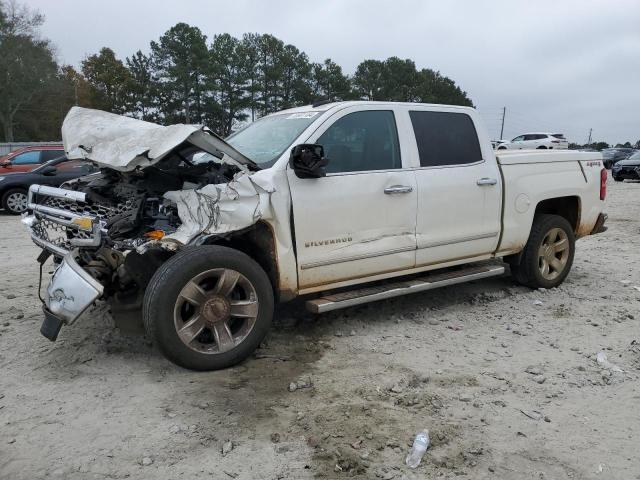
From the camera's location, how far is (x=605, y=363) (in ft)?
13.3

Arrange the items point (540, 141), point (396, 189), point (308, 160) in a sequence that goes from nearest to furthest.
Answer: point (308, 160)
point (396, 189)
point (540, 141)

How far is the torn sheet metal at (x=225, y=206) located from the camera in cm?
381

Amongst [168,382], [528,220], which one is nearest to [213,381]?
[168,382]

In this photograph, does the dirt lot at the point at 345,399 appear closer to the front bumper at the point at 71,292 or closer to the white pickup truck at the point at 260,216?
the white pickup truck at the point at 260,216

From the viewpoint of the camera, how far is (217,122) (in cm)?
5309

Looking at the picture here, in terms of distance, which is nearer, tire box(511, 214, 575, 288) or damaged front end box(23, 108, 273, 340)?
damaged front end box(23, 108, 273, 340)

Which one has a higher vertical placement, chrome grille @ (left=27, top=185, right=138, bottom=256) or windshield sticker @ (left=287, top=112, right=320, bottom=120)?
windshield sticker @ (left=287, top=112, right=320, bottom=120)

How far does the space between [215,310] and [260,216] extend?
723mm

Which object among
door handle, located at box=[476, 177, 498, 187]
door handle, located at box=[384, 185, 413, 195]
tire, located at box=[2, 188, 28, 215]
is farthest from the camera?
tire, located at box=[2, 188, 28, 215]

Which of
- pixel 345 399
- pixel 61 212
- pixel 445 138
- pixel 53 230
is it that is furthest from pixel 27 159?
pixel 345 399

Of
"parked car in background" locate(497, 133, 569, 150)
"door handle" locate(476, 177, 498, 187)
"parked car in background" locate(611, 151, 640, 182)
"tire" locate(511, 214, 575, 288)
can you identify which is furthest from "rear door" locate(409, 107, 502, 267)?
"parked car in background" locate(497, 133, 569, 150)

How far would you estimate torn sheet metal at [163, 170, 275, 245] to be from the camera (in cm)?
381

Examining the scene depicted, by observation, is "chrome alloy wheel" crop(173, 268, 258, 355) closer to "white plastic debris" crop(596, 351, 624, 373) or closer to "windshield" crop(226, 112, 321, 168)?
"windshield" crop(226, 112, 321, 168)

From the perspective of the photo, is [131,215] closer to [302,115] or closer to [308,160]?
[308,160]
